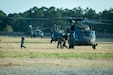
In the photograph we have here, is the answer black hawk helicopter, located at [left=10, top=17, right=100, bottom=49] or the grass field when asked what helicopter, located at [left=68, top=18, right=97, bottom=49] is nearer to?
black hawk helicopter, located at [left=10, top=17, right=100, bottom=49]

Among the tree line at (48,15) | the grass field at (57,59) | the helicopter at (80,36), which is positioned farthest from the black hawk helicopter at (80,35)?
the tree line at (48,15)

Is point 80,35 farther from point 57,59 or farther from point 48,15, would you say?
point 48,15

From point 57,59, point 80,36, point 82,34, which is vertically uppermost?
point 82,34

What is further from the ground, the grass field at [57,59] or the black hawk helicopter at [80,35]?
the black hawk helicopter at [80,35]

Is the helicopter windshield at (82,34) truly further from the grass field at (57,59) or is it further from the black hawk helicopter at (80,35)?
the grass field at (57,59)

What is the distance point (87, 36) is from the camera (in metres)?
31.0

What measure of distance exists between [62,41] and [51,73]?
762 inches

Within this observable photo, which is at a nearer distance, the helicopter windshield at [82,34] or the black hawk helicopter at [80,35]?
the black hawk helicopter at [80,35]

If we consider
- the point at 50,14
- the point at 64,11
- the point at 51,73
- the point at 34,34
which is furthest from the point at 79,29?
the point at 64,11

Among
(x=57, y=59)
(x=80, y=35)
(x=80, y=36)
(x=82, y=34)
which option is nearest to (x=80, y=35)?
(x=80, y=35)

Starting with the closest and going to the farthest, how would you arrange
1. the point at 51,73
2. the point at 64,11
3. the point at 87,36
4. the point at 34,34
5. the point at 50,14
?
the point at 51,73
the point at 87,36
the point at 34,34
the point at 50,14
the point at 64,11

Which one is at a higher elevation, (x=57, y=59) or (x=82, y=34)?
(x=82, y=34)

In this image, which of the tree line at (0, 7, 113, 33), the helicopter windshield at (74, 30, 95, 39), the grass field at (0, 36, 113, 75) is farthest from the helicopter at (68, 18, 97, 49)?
the tree line at (0, 7, 113, 33)

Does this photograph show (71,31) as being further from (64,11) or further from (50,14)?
(64,11)
